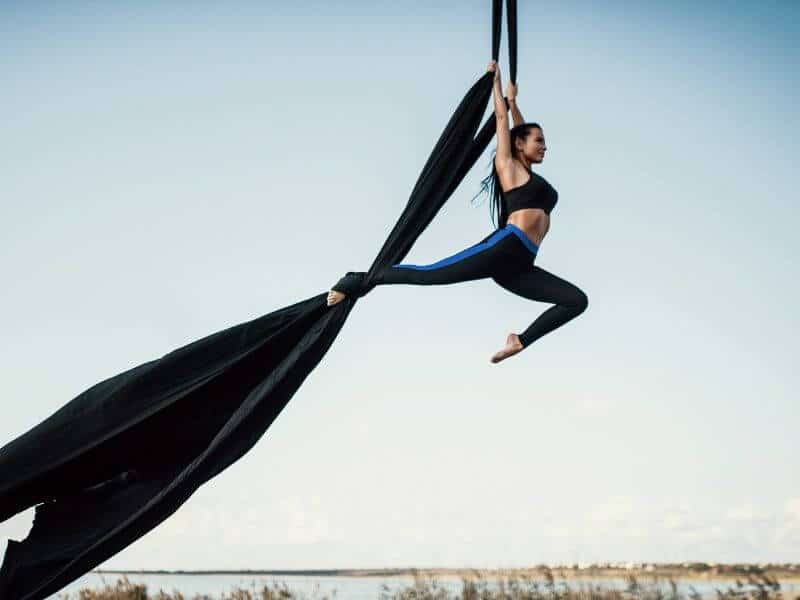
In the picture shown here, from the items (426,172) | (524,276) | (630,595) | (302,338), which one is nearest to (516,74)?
(426,172)

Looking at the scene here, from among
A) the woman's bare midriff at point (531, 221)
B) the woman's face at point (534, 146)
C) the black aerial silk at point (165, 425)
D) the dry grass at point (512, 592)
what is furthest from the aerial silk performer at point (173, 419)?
the dry grass at point (512, 592)

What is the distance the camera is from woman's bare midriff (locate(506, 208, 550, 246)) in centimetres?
530

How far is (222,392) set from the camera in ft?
18.3

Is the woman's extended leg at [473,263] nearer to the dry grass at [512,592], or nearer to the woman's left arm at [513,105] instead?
the woman's left arm at [513,105]

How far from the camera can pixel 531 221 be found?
532cm

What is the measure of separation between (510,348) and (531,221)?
73 centimetres

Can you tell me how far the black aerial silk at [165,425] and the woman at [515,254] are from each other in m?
0.19

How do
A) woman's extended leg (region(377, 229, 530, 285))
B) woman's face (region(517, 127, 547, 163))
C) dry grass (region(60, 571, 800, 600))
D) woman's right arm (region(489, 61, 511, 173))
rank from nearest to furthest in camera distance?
woman's extended leg (region(377, 229, 530, 285)) < woman's right arm (region(489, 61, 511, 173)) < woman's face (region(517, 127, 547, 163)) < dry grass (region(60, 571, 800, 600))

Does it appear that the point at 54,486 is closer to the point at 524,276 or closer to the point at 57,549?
the point at 57,549

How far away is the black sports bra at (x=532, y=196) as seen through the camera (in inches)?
211

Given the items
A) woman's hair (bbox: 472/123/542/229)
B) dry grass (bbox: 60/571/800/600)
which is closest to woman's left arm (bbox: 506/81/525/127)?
woman's hair (bbox: 472/123/542/229)

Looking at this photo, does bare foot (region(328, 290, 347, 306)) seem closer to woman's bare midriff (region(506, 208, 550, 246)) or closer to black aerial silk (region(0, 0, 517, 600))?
black aerial silk (region(0, 0, 517, 600))

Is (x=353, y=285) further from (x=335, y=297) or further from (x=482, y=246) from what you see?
(x=482, y=246)

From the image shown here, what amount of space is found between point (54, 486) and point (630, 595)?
5855mm
